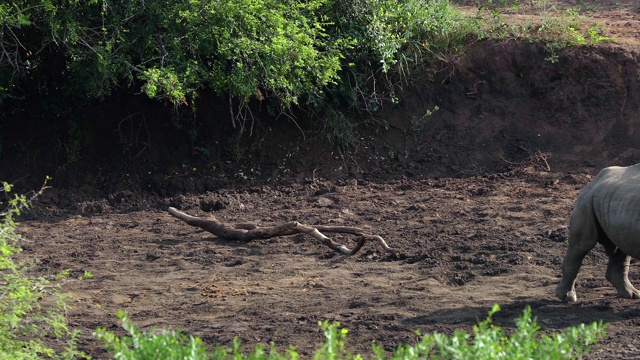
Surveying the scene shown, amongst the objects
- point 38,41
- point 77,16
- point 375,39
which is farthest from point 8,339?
point 375,39

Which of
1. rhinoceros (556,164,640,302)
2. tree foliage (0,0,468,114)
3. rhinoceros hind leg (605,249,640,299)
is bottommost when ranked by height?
rhinoceros hind leg (605,249,640,299)

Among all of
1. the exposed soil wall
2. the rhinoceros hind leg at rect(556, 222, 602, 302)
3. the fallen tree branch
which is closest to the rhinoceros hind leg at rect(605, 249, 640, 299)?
the rhinoceros hind leg at rect(556, 222, 602, 302)

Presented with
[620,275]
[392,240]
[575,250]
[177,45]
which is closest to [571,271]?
[575,250]

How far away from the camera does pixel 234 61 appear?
11688 millimetres

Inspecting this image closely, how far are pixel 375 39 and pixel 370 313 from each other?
6242 millimetres

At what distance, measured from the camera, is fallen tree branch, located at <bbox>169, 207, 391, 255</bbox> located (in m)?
9.70

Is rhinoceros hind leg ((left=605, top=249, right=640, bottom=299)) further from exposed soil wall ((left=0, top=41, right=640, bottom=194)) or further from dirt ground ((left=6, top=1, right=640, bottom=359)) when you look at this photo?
exposed soil wall ((left=0, top=41, right=640, bottom=194))

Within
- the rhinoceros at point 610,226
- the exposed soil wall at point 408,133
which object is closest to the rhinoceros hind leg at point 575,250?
the rhinoceros at point 610,226

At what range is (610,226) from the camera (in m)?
7.23

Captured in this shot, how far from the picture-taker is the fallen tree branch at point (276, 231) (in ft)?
31.8

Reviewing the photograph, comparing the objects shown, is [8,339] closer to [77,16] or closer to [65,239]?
[65,239]

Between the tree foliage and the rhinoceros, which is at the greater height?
the tree foliage

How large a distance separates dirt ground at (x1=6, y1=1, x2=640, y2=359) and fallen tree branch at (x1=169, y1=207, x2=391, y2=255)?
0.10 metres

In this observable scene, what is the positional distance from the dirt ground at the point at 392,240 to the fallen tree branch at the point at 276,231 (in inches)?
4.1
